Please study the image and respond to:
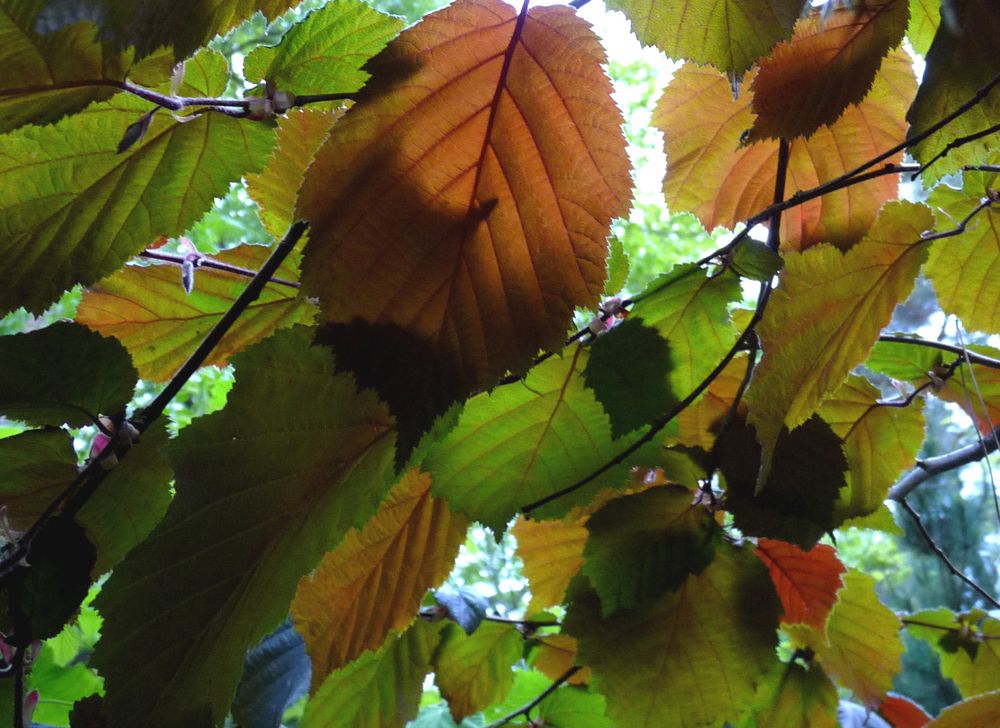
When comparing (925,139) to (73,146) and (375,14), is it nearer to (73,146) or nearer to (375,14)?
(375,14)

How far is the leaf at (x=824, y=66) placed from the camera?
360 mm

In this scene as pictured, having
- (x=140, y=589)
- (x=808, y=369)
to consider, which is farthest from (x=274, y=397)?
(x=808, y=369)

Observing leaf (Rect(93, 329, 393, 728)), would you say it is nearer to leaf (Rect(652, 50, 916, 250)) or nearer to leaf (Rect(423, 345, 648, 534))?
leaf (Rect(423, 345, 648, 534))

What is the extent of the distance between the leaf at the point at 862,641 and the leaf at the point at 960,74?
1.41ft

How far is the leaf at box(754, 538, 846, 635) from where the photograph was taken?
22.0 inches

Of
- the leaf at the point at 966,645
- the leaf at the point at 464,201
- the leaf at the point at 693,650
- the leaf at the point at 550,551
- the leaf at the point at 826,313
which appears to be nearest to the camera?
the leaf at the point at 464,201

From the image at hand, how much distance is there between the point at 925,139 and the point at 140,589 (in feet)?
1.21

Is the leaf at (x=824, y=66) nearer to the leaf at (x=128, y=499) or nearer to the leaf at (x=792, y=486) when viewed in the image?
the leaf at (x=792, y=486)

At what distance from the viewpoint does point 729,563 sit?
0.49 m

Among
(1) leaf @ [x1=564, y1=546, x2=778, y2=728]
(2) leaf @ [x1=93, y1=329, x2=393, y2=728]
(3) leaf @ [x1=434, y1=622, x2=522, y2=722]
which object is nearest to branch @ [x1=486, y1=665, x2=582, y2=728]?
(3) leaf @ [x1=434, y1=622, x2=522, y2=722]

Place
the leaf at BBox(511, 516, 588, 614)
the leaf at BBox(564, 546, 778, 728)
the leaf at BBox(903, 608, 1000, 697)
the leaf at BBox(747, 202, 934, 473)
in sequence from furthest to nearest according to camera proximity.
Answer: the leaf at BBox(903, 608, 1000, 697)
the leaf at BBox(511, 516, 588, 614)
the leaf at BBox(564, 546, 778, 728)
the leaf at BBox(747, 202, 934, 473)

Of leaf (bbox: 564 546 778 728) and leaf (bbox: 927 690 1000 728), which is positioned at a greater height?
leaf (bbox: 564 546 778 728)

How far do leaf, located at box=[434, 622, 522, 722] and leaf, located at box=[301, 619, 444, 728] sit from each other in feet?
0.20

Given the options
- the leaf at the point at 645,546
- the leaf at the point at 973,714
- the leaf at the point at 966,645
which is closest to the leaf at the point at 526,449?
the leaf at the point at 645,546
